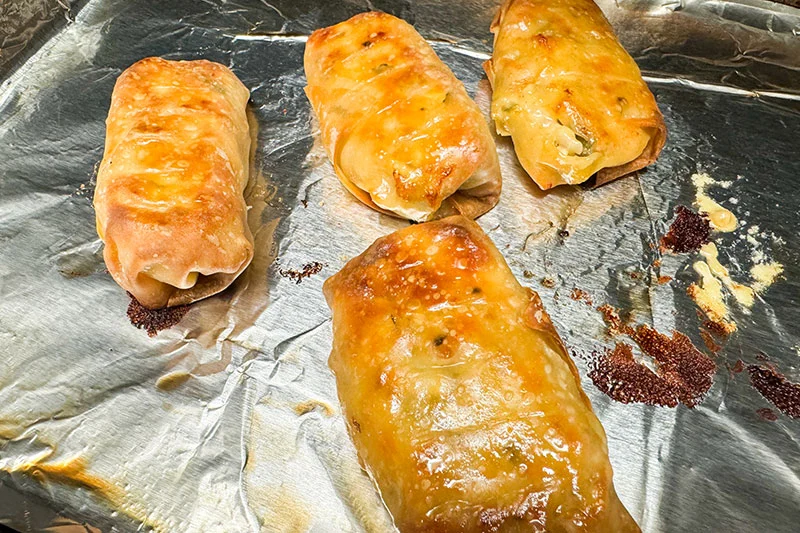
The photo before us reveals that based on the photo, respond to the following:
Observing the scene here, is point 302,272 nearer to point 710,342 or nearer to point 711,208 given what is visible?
point 710,342

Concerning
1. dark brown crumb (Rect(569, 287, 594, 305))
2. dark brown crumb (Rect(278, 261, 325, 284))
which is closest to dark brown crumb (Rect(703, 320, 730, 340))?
dark brown crumb (Rect(569, 287, 594, 305))

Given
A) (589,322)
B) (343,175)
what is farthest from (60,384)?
(589,322)

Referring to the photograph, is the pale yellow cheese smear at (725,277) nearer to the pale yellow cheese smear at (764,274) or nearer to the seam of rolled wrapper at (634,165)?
the pale yellow cheese smear at (764,274)

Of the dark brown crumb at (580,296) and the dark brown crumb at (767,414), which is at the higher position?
the dark brown crumb at (580,296)

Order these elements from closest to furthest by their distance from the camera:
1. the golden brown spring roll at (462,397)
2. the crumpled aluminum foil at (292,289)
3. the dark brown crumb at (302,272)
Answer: the golden brown spring roll at (462,397), the crumpled aluminum foil at (292,289), the dark brown crumb at (302,272)

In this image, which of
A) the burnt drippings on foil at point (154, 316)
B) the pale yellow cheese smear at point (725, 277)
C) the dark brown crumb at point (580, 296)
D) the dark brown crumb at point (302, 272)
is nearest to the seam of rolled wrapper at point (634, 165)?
the pale yellow cheese smear at point (725, 277)

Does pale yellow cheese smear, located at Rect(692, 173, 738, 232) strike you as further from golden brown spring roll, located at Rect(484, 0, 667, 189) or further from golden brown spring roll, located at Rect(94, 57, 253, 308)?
golden brown spring roll, located at Rect(94, 57, 253, 308)
